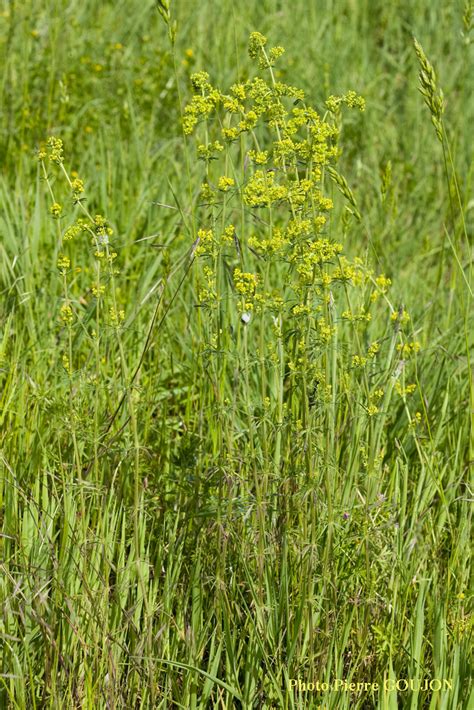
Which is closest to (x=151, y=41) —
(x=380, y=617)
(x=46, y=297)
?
(x=46, y=297)

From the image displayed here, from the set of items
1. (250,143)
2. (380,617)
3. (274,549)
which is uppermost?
(250,143)

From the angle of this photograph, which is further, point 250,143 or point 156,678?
point 250,143

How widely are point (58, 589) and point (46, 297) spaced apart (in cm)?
142

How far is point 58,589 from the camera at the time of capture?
1.97 meters

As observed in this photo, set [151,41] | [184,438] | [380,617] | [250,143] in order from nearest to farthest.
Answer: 1. [380,617]
2. [184,438]
3. [250,143]
4. [151,41]

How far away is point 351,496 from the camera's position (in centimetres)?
227

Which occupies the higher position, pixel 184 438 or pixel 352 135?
pixel 352 135

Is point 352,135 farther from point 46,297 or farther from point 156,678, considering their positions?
point 156,678

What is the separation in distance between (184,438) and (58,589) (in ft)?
2.02

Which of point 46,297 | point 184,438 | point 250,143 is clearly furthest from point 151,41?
point 184,438

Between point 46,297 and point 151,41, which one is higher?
point 151,41

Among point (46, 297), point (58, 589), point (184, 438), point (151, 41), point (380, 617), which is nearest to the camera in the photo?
point (58, 589)

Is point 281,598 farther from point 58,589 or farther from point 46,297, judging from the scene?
point 46,297

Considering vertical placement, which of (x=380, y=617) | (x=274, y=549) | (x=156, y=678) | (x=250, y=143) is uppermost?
(x=250, y=143)
